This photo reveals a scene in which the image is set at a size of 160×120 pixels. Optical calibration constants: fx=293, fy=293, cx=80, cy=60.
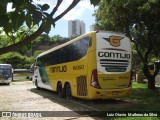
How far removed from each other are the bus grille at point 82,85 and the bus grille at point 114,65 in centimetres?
109

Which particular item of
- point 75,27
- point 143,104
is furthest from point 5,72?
point 75,27

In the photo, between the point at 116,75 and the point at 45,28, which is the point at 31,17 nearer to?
the point at 45,28

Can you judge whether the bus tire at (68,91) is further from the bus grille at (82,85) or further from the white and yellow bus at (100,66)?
the bus grille at (82,85)

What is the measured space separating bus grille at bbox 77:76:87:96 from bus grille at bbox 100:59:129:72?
1095 millimetres

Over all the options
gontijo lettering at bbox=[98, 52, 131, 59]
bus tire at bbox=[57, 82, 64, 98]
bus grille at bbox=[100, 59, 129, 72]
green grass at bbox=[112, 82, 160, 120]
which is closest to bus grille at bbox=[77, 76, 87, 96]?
bus grille at bbox=[100, 59, 129, 72]

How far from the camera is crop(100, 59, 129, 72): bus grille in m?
12.7

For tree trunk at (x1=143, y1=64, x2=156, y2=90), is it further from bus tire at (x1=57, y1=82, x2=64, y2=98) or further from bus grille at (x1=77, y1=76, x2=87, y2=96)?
bus grille at (x1=77, y1=76, x2=87, y2=96)

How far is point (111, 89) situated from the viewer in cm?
1277

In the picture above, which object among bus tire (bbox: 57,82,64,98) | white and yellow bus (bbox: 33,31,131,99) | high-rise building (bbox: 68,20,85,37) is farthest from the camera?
high-rise building (bbox: 68,20,85,37)

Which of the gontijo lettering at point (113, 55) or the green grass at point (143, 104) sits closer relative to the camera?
the green grass at point (143, 104)

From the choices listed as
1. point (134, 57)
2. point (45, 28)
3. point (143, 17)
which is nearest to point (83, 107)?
point (143, 17)

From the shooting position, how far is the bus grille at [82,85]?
13.1 m

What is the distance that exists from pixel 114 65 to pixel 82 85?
1724 millimetres

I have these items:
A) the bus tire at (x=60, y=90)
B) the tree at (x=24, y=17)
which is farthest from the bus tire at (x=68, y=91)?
the tree at (x=24, y=17)
